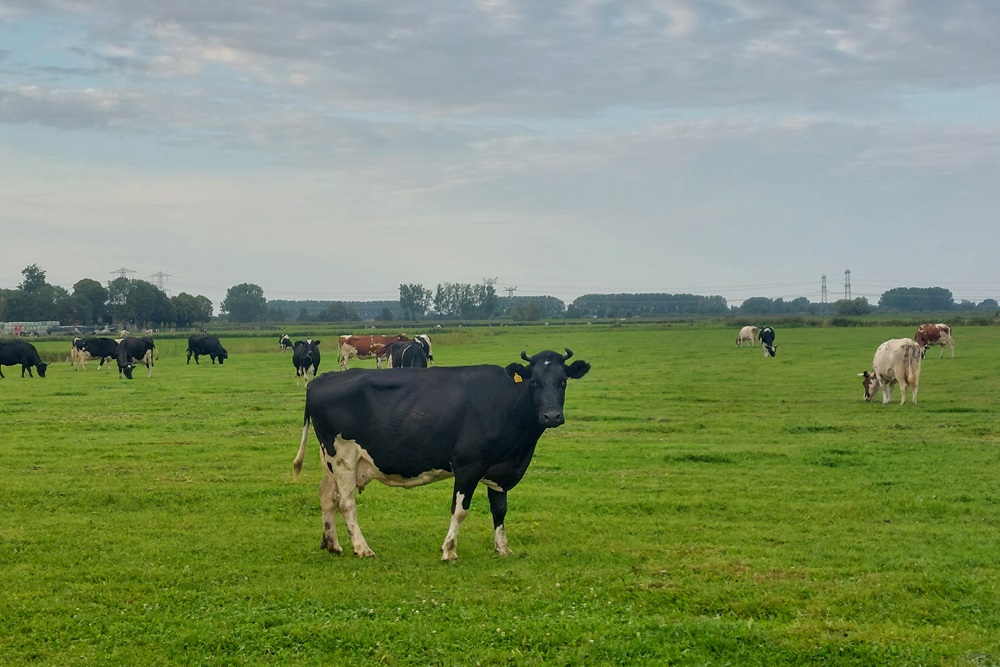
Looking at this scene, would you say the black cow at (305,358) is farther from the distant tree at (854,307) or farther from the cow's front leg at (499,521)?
the distant tree at (854,307)

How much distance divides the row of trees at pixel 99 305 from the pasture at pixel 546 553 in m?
122

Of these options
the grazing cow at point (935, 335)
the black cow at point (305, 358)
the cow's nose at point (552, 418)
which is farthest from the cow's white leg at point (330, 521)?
the grazing cow at point (935, 335)

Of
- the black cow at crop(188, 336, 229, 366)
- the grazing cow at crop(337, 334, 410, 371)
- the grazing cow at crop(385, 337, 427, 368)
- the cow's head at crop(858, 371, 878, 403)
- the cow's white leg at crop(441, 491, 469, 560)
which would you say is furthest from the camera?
the black cow at crop(188, 336, 229, 366)

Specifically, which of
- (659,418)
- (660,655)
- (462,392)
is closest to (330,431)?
(462,392)

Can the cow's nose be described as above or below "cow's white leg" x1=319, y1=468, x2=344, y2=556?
above

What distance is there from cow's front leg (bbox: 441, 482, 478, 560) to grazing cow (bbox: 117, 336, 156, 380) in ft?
119

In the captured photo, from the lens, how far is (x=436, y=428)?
11984 mm

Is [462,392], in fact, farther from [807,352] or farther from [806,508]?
[807,352]

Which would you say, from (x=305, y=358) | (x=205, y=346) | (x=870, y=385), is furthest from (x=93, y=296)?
(x=870, y=385)

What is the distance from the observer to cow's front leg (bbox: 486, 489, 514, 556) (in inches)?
462

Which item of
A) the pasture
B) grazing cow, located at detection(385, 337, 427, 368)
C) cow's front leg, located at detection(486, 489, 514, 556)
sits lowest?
the pasture

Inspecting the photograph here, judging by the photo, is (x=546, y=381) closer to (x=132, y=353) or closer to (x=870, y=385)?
(x=870, y=385)

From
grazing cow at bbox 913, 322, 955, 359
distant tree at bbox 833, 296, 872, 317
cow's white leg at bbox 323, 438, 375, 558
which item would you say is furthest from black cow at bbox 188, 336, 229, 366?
distant tree at bbox 833, 296, 872, 317

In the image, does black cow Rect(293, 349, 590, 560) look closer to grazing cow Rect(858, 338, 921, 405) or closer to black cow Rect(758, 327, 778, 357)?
grazing cow Rect(858, 338, 921, 405)
